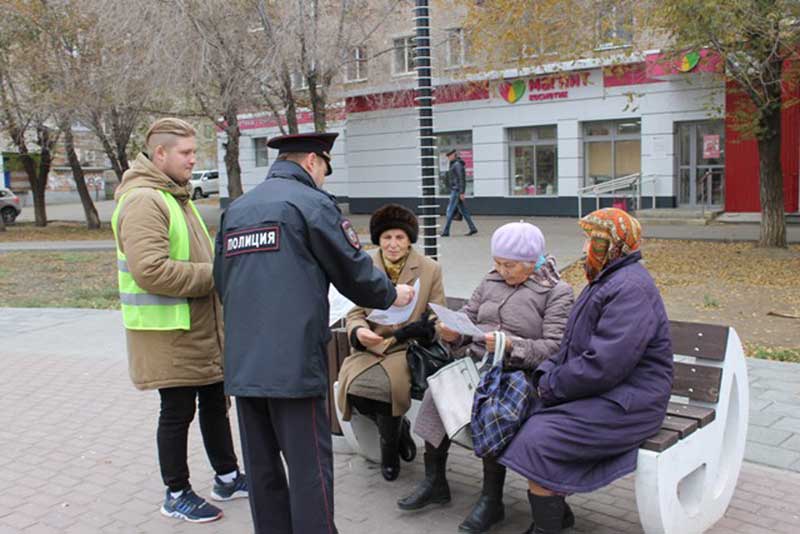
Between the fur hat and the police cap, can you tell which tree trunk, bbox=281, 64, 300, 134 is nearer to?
the fur hat

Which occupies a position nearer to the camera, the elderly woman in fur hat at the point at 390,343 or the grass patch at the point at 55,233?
the elderly woman in fur hat at the point at 390,343

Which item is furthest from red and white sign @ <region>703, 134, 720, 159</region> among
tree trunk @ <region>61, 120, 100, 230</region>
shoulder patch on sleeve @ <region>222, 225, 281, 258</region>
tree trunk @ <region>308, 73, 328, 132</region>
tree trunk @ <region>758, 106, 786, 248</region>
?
shoulder patch on sleeve @ <region>222, 225, 281, 258</region>

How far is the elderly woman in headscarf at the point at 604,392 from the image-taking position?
3318 mm

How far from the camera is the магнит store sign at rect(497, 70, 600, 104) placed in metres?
21.7

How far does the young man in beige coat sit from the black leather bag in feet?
3.26

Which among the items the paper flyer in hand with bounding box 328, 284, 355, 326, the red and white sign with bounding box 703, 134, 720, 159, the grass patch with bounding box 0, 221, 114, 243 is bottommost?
the grass patch with bounding box 0, 221, 114, 243

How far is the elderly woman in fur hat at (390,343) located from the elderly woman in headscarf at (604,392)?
0.89 m

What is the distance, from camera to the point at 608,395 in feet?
11.1

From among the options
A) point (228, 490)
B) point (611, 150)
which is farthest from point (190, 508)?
point (611, 150)

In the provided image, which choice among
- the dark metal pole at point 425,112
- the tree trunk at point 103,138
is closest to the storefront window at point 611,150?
the tree trunk at point 103,138

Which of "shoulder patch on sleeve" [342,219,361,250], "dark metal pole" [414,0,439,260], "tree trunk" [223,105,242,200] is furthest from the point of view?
"tree trunk" [223,105,242,200]

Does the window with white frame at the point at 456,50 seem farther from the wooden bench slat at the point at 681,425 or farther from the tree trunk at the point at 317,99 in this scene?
the wooden bench slat at the point at 681,425

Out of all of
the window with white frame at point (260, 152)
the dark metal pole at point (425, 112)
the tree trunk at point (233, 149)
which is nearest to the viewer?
the dark metal pole at point (425, 112)

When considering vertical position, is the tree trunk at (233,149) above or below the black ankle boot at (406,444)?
above
